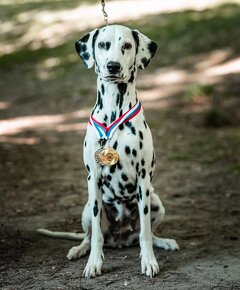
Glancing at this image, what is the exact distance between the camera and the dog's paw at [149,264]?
5.08m

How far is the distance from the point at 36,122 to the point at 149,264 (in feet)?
26.0

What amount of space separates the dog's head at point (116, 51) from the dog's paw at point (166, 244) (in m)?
1.66

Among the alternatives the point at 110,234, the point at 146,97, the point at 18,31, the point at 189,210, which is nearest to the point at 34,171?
the point at 189,210

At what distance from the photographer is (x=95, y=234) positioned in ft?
17.3

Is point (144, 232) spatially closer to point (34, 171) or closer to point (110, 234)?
point (110, 234)

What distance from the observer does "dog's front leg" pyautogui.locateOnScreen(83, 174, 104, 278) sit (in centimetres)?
514

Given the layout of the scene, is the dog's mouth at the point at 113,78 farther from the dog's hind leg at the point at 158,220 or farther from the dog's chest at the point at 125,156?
the dog's hind leg at the point at 158,220

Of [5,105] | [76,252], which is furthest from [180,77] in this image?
→ [76,252]

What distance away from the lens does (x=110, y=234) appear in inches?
228

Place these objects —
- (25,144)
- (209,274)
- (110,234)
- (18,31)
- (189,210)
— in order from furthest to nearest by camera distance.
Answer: (18,31), (25,144), (189,210), (110,234), (209,274)

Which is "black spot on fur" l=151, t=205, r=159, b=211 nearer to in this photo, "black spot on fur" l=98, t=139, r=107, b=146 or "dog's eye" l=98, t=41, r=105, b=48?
"black spot on fur" l=98, t=139, r=107, b=146

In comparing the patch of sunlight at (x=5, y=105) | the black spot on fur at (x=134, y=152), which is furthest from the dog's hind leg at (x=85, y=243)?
the patch of sunlight at (x=5, y=105)

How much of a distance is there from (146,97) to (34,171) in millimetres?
5086

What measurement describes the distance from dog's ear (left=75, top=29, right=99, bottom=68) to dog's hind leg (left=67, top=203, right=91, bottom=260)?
132cm
